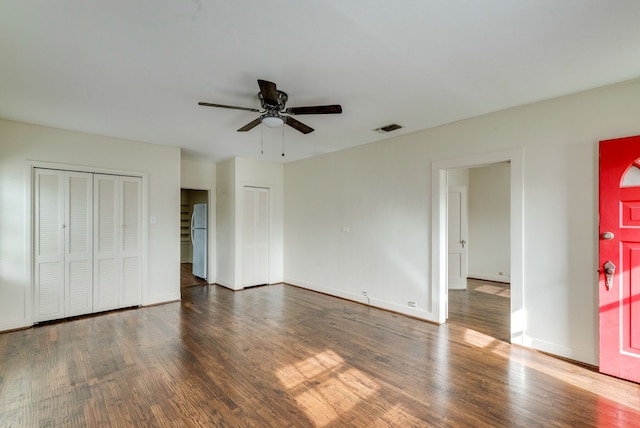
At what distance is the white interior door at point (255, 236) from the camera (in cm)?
596

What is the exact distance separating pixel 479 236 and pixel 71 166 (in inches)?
314

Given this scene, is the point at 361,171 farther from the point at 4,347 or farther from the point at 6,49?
the point at 4,347

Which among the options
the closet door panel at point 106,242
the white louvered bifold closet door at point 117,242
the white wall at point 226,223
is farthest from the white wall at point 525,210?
the closet door panel at point 106,242

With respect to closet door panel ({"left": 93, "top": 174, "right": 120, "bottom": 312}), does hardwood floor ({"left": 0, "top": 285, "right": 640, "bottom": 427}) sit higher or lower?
lower

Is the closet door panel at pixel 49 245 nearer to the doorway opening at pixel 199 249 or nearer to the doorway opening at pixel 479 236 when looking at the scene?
the doorway opening at pixel 199 249

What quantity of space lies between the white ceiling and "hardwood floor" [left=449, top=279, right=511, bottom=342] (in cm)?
271

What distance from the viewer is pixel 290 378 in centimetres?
258

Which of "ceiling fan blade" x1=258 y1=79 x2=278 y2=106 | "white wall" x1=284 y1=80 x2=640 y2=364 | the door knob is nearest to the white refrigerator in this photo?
"white wall" x1=284 y1=80 x2=640 y2=364

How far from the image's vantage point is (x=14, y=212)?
12.3 feet

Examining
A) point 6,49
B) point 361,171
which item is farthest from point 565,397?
point 6,49

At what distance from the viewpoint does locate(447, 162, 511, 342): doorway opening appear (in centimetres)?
590

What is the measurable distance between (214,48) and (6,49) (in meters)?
1.55

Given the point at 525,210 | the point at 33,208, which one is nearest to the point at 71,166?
the point at 33,208

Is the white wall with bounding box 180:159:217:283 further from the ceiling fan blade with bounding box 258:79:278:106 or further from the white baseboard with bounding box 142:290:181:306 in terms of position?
the ceiling fan blade with bounding box 258:79:278:106
